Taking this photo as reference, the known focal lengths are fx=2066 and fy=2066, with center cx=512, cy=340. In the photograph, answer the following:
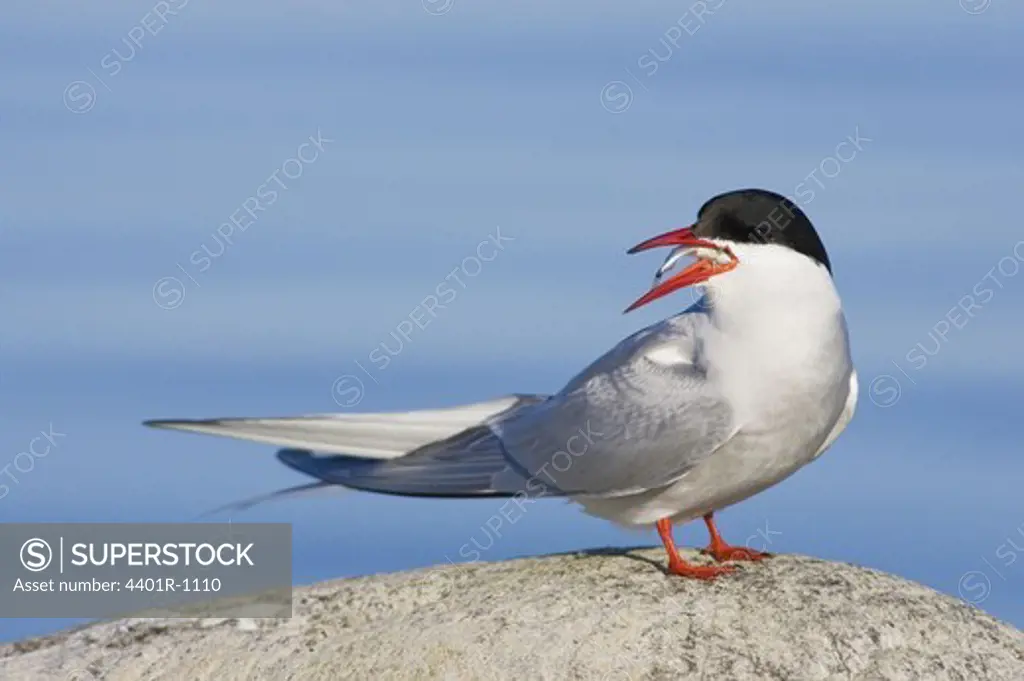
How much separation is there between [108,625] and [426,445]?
1735mm

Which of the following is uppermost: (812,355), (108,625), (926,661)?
(812,355)

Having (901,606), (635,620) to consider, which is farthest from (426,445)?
(901,606)

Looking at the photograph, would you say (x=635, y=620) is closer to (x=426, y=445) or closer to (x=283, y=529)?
(x=426, y=445)

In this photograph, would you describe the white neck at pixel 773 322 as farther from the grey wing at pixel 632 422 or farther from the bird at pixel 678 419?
the grey wing at pixel 632 422

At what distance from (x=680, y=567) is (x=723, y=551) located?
0.48 metres

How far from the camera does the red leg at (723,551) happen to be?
31.5ft

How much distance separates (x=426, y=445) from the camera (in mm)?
9797

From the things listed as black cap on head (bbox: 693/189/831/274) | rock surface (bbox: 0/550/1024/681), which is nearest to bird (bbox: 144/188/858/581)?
black cap on head (bbox: 693/189/831/274)

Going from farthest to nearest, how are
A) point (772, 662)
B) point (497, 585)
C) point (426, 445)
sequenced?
1. point (426, 445)
2. point (497, 585)
3. point (772, 662)

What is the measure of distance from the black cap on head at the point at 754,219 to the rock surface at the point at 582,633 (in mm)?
1546

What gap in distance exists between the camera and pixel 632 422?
935 centimetres

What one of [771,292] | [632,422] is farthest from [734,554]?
[771,292]

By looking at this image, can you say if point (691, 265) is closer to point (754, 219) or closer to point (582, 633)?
point (754, 219)

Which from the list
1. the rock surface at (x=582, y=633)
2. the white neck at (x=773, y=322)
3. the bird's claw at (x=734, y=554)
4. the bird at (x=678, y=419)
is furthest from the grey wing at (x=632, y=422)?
the bird's claw at (x=734, y=554)
